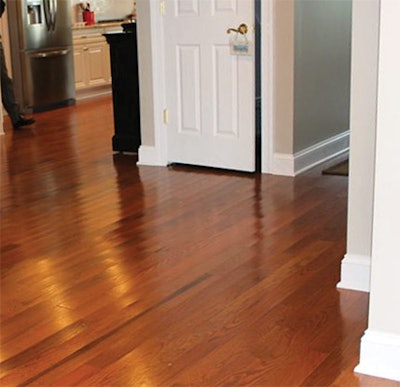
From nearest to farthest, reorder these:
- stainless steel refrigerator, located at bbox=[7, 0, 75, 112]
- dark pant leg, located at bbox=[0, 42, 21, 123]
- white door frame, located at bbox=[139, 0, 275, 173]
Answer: white door frame, located at bbox=[139, 0, 275, 173], dark pant leg, located at bbox=[0, 42, 21, 123], stainless steel refrigerator, located at bbox=[7, 0, 75, 112]

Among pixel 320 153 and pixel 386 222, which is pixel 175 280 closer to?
pixel 386 222

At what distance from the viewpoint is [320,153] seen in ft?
18.6

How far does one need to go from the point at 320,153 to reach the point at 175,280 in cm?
→ 250

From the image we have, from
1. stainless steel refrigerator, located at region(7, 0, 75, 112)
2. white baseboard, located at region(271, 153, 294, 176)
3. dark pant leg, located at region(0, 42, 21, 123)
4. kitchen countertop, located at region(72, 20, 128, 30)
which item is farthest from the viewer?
kitchen countertop, located at region(72, 20, 128, 30)

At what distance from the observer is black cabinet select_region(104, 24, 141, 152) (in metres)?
6.02

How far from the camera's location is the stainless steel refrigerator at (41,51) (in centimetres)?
835

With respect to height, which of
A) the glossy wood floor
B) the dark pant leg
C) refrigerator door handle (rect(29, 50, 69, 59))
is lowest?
the glossy wood floor

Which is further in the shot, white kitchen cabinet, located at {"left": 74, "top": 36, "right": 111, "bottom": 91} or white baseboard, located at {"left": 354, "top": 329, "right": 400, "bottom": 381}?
white kitchen cabinet, located at {"left": 74, "top": 36, "right": 111, "bottom": 91}

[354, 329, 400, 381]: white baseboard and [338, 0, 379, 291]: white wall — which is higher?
[338, 0, 379, 291]: white wall

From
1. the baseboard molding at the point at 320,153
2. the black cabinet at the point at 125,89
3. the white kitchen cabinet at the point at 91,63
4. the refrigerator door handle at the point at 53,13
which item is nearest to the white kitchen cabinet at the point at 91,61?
the white kitchen cabinet at the point at 91,63

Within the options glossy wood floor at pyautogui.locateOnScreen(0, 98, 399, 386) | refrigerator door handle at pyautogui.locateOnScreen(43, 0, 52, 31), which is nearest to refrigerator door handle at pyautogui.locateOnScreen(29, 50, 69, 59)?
refrigerator door handle at pyautogui.locateOnScreen(43, 0, 52, 31)

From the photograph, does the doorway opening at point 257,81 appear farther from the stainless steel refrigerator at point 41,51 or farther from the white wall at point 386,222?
the stainless steel refrigerator at point 41,51

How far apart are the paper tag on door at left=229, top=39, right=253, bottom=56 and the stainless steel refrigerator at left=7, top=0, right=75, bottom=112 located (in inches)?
145

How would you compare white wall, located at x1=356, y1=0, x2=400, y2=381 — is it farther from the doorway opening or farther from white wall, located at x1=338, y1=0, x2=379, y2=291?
the doorway opening
